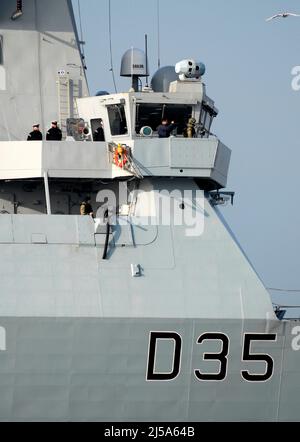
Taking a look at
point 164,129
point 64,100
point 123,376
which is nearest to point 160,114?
point 164,129

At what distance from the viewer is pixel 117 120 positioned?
93.6 feet

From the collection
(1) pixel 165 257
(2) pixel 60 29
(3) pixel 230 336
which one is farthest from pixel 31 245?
(2) pixel 60 29

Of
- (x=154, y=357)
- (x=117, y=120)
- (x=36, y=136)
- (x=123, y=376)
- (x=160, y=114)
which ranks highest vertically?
(x=160, y=114)

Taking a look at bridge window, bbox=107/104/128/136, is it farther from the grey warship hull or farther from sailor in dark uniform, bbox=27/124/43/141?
the grey warship hull

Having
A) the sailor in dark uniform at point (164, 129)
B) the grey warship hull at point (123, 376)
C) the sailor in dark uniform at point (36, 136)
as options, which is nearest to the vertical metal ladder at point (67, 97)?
the sailor in dark uniform at point (36, 136)

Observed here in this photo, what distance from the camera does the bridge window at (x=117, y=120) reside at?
1121 inches

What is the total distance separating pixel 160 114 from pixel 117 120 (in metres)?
1.12

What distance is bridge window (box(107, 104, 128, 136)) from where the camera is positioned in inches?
1121

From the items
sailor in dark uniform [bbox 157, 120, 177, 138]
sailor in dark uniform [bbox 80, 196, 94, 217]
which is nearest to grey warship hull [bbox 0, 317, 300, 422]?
sailor in dark uniform [bbox 80, 196, 94, 217]

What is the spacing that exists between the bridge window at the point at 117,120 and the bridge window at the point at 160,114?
415 mm

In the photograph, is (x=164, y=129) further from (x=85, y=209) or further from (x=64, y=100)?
(x=64, y=100)

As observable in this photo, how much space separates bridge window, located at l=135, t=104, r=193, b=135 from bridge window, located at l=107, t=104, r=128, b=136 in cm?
41

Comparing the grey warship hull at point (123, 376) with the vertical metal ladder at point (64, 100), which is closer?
the grey warship hull at point (123, 376)

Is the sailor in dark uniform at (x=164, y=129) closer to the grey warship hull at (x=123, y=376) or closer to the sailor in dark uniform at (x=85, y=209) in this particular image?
the sailor in dark uniform at (x=85, y=209)
